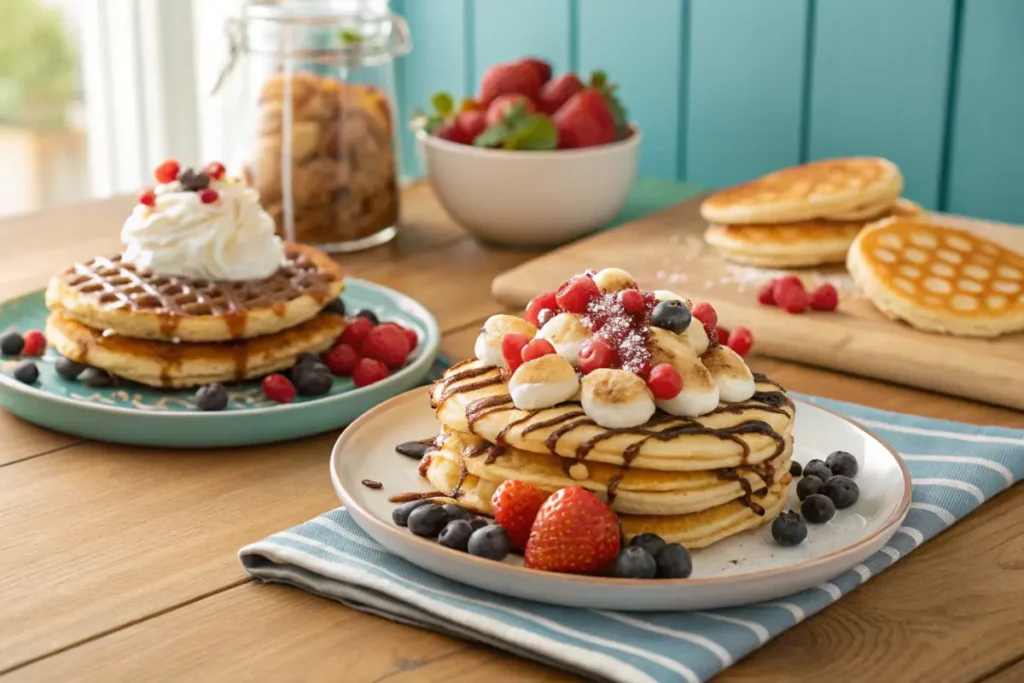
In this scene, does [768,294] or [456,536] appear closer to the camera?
[456,536]

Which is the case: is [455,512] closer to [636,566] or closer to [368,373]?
[636,566]

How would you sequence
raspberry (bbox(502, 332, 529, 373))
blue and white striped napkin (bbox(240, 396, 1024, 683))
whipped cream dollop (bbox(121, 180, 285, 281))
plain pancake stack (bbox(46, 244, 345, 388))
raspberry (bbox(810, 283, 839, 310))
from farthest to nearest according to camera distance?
raspberry (bbox(810, 283, 839, 310)) < whipped cream dollop (bbox(121, 180, 285, 281)) < plain pancake stack (bbox(46, 244, 345, 388)) < raspberry (bbox(502, 332, 529, 373)) < blue and white striped napkin (bbox(240, 396, 1024, 683))

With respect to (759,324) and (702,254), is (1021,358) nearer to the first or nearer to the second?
(759,324)

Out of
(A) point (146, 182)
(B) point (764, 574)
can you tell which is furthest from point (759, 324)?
(A) point (146, 182)

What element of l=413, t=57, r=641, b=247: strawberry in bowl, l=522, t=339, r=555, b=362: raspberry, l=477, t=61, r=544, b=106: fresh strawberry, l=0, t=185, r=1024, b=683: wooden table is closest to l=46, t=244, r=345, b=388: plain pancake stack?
l=0, t=185, r=1024, b=683: wooden table

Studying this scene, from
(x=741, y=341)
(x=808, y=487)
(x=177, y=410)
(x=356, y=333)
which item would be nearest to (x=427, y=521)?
(x=808, y=487)

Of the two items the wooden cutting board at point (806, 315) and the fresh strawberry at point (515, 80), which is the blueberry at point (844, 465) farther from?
the fresh strawberry at point (515, 80)

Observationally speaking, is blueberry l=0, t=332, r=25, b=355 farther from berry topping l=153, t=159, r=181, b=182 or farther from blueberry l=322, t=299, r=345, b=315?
blueberry l=322, t=299, r=345, b=315
